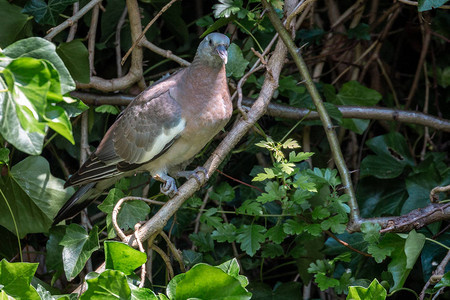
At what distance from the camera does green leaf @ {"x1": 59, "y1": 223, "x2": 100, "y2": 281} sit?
1867 mm

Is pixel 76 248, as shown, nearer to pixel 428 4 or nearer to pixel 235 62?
pixel 235 62

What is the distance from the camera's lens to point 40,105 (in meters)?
1.15

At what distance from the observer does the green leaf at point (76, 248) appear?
1867 mm

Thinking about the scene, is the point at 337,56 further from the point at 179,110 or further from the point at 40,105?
the point at 40,105

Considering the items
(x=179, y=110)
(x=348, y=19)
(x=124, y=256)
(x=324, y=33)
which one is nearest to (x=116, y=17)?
(x=179, y=110)

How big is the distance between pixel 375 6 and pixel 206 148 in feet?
4.50

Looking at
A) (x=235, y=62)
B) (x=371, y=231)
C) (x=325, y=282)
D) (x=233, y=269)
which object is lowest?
(x=325, y=282)

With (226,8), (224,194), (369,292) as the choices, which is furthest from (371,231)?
(226,8)

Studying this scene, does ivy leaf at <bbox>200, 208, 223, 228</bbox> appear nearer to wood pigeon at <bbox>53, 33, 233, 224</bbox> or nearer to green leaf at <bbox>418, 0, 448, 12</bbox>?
wood pigeon at <bbox>53, 33, 233, 224</bbox>

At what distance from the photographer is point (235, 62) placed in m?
2.33

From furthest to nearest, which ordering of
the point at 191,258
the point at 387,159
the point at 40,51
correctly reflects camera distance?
the point at 387,159, the point at 191,258, the point at 40,51

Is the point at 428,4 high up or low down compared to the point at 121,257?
up

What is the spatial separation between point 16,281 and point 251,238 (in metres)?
0.92

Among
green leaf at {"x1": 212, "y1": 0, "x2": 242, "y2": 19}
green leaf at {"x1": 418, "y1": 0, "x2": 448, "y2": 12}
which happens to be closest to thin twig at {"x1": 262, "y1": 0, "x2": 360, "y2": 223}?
green leaf at {"x1": 212, "y1": 0, "x2": 242, "y2": 19}
